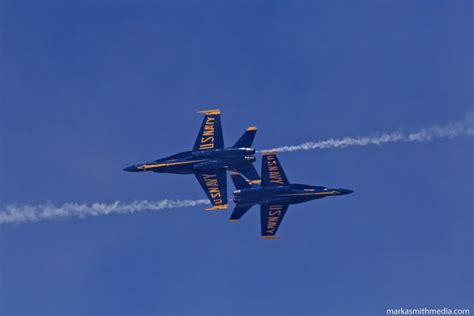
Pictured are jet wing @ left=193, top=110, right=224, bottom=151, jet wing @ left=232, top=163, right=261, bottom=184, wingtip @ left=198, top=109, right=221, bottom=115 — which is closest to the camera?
jet wing @ left=232, top=163, right=261, bottom=184

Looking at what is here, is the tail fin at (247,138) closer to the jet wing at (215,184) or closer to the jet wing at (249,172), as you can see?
the jet wing at (249,172)

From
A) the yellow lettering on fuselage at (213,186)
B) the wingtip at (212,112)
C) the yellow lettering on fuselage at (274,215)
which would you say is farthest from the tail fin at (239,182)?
the wingtip at (212,112)

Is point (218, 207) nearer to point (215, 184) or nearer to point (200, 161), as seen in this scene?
point (215, 184)

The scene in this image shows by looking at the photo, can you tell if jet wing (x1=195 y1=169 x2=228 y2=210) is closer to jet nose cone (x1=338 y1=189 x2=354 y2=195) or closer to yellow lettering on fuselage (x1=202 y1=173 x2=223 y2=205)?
yellow lettering on fuselage (x1=202 y1=173 x2=223 y2=205)

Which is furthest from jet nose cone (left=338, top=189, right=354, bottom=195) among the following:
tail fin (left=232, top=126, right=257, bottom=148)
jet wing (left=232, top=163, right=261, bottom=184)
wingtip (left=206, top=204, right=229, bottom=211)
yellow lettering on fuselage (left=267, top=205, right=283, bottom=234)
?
wingtip (left=206, top=204, right=229, bottom=211)

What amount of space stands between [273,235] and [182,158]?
1717cm

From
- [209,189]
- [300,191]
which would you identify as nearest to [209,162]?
[209,189]

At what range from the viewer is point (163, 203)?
163000 millimetres

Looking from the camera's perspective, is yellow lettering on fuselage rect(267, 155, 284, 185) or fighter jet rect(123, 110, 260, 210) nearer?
yellow lettering on fuselage rect(267, 155, 284, 185)

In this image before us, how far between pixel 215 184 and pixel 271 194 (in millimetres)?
9208

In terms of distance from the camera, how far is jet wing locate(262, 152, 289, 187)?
157000mm

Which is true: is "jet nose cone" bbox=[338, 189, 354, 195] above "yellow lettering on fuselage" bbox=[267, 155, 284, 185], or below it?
below

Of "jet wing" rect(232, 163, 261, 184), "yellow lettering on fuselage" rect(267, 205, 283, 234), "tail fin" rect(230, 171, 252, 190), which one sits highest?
"jet wing" rect(232, 163, 261, 184)

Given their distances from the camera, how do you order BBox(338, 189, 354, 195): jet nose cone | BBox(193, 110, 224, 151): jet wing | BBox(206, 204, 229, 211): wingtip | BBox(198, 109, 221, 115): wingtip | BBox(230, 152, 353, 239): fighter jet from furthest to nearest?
BBox(198, 109, 221, 115): wingtip < BBox(193, 110, 224, 151): jet wing < BBox(206, 204, 229, 211): wingtip < BBox(338, 189, 354, 195): jet nose cone < BBox(230, 152, 353, 239): fighter jet
